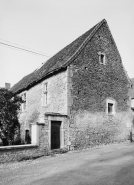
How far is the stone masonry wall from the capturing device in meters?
11.8

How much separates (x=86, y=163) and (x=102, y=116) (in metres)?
5.73

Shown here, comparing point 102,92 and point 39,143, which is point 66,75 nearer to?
point 102,92

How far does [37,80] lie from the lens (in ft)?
48.3

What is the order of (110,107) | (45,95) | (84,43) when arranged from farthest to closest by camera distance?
(45,95)
(110,107)
(84,43)

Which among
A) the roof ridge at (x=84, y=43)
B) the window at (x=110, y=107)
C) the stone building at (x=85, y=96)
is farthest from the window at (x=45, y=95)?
the window at (x=110, y=107)

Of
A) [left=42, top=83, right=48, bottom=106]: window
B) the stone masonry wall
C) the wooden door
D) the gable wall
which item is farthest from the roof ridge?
the wooden door

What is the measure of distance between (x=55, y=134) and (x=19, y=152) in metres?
2.53

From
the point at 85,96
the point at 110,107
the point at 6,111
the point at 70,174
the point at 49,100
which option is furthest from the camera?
the point at 110,107

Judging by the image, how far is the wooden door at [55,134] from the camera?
1068cm

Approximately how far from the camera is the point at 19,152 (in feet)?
29.7

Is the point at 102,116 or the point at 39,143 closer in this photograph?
the point at 39,143

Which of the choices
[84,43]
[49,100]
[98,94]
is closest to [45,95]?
[49,100]

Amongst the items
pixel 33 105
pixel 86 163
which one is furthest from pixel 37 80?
pixel 86 163

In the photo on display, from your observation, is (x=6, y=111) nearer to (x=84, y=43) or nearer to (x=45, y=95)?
(x=45, y=95)
